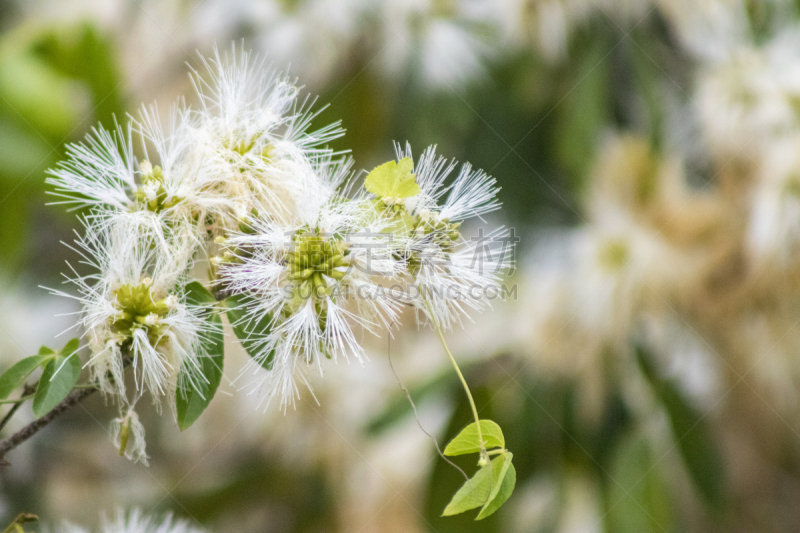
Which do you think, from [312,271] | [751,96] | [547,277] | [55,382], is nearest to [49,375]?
[55,382]

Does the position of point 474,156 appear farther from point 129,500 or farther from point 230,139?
point 129,500

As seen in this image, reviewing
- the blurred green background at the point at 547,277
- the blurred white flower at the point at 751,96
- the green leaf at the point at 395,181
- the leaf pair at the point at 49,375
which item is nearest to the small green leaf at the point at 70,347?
the leaf pair at the point at 49,375

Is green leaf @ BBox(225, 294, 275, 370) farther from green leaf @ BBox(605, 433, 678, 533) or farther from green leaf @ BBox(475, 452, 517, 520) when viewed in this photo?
green leaf @ BBox(605, 433, 678, 533)

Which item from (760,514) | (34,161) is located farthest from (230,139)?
(760,514)

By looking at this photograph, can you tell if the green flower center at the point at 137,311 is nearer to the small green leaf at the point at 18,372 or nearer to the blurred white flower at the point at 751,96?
the small green leaf at the point at 18,372

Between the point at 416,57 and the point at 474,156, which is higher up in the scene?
the point at 416,57

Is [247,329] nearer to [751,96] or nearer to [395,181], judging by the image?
[395,181]

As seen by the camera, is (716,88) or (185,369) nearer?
(185,369)
